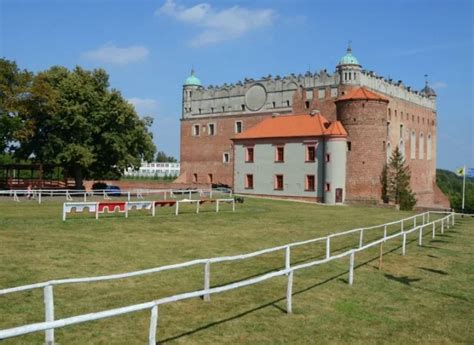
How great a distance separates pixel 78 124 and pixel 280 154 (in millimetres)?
19148

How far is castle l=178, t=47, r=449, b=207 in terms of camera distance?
156ft

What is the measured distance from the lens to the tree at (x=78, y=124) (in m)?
41.6

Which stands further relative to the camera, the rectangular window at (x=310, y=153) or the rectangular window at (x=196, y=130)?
the rectangular window at (x=196, y=130)

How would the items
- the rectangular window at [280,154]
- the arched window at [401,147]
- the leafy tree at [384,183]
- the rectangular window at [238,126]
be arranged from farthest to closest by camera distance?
the rectangular window at [238,126] → the arched window at [401,147] → the rectangular window at [280,154] → the leafy tree at [384,183]

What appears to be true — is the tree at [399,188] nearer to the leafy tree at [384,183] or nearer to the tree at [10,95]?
the leafy tree at [384,183]

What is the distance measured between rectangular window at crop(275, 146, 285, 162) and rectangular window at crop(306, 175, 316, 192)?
3.32m

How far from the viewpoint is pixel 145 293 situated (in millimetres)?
8820

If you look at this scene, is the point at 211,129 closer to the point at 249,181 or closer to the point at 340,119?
the point at 249,181

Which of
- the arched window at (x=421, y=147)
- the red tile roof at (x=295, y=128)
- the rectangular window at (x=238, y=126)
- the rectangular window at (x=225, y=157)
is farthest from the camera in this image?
the arched window at (x=421, y=147)

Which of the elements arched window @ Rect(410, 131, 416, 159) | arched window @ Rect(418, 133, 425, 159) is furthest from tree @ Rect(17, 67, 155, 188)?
arched window @ Rect(418, 133, 425, 159)

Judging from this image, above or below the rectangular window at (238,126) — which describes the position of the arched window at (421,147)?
below

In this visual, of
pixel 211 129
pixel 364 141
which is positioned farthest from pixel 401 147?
pixel 211 129

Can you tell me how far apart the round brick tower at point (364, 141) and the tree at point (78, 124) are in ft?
62.6

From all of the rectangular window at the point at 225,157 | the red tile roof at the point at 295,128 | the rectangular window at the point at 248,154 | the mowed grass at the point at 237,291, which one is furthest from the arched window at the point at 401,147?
the mowed grass at the point at 237,291
